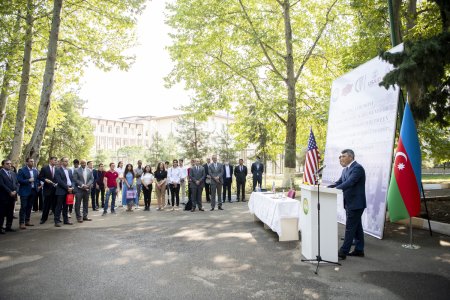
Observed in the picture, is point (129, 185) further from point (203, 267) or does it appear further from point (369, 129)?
point (369, 129)

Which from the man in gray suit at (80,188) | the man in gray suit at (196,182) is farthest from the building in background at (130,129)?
the man in gray suit at (80,188)

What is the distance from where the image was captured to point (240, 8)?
64.0 feet

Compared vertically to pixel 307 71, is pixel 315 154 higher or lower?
lower

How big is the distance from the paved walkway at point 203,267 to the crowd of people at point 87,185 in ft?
4.26

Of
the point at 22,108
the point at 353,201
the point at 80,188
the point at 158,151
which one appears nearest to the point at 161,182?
the point at 80,188

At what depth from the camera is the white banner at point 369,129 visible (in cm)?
779

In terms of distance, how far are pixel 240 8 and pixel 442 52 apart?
54.1 feet

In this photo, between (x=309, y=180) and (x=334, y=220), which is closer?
(x=334, y=220)

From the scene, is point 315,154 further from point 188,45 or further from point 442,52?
point 188,45

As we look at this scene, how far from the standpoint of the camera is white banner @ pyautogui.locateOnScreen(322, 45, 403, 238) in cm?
779

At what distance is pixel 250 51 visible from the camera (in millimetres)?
20625

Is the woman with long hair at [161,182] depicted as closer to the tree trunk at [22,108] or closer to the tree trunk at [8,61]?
the tree trunk at [22,108]

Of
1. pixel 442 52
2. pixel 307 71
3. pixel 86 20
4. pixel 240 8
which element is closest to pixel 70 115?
pixel 86 20

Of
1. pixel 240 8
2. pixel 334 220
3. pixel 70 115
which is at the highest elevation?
pixel 240 8
